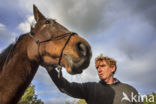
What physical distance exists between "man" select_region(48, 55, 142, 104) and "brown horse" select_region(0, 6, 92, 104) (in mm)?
524

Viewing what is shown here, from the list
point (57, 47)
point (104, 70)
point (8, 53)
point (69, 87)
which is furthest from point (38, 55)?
point (104, 70)

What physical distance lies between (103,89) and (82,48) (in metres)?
1.60

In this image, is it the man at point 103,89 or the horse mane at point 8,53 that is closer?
the horse mane at point 8,53

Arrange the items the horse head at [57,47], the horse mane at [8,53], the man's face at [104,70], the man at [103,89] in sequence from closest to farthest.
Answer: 1. the horse head at [57,47]
2. the horse mane at [8,53]
3. the man at [103,89]
4. the man's face at [104,70]

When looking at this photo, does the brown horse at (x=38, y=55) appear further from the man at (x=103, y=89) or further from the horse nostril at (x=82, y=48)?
the man at (x=103, y=89)

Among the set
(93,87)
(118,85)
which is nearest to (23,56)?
(93,87)

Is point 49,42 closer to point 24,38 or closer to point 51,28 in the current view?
point 51,28

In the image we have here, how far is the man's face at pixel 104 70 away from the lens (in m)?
4.50

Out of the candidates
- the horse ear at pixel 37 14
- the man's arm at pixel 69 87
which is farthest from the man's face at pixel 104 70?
the horse ear at pixel 37 14

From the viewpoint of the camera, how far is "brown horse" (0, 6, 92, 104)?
10.6 feet

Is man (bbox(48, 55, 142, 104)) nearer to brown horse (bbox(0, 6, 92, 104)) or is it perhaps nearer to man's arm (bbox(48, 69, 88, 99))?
man's arm (bbox(48, 69, 88, 99))

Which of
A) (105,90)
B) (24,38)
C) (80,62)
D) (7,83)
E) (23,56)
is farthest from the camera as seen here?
(105,90)

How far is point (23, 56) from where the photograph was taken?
3.68m

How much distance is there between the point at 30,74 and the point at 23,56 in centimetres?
42
